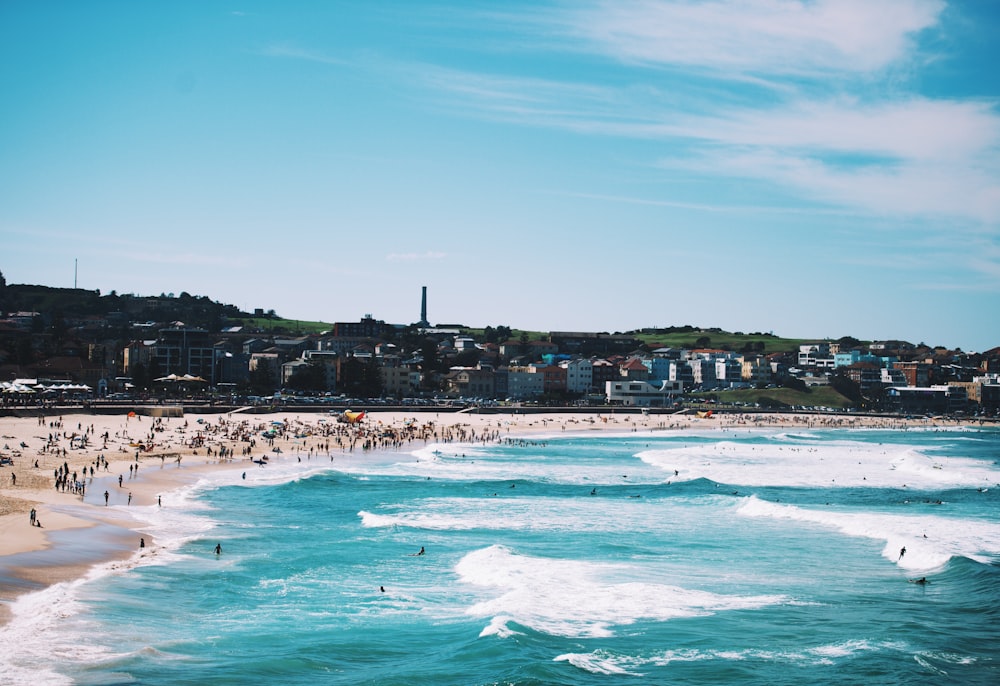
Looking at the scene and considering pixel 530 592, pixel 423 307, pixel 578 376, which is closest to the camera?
pixel 530 592

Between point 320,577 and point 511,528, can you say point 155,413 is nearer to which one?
point 511,528

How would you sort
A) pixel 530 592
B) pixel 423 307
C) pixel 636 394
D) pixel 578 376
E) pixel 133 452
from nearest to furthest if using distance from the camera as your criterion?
pixel 530 592
pixel 133 452
pixel 636 394
pixel 578 376
pixel 423 307

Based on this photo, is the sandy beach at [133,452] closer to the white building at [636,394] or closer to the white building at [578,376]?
the white building at [636,394]

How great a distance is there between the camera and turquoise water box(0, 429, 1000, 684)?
18.6 meters

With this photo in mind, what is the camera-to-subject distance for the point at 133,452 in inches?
2103

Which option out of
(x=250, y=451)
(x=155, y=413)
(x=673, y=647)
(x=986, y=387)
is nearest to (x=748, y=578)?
(x=673, y=647)

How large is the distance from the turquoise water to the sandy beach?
1685 mm

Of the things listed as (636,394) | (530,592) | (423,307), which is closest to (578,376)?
(636,394)

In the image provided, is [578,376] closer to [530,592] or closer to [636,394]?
[636,394]

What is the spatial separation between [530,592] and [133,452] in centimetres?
3597

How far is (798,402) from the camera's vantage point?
5527 inches

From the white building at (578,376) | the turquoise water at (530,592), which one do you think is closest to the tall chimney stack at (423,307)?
the white building at (578,376)

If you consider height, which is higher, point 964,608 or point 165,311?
point 165,311

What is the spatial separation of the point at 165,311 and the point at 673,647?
163 meters
